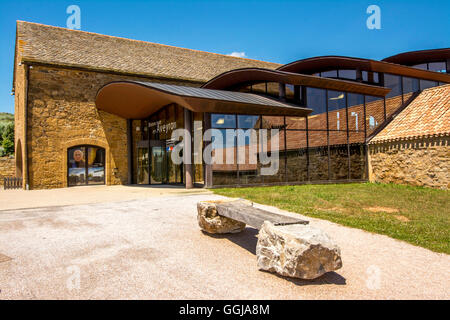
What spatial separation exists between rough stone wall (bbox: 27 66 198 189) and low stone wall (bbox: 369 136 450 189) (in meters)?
14.5

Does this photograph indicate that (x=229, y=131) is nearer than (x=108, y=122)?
Yes

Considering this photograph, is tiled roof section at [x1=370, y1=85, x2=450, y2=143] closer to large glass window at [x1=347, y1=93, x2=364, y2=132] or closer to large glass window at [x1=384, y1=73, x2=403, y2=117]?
large glass window at [x1=384, y1=73, x2=403, y2=117]

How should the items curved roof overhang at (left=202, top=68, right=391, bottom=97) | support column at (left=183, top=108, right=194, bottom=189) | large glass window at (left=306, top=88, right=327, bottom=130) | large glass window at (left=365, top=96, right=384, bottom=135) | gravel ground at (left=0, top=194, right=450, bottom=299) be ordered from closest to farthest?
gravel ground at (left=0, top=194, right=450, bottom=299) < support column at (left=183, top=108, right=194, bottom=189) < curved roof overhang at (left=202, top=68, right=391, bottom=97) < large glass window at (left=306, top=88, right=327, bottom=130) < large glass window at (left=365, top=96, right=384, bottom=135)

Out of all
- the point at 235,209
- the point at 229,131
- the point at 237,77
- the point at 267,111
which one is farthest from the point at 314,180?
the point at 235,209

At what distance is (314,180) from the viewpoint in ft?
48.1

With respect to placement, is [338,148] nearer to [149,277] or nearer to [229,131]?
[229,131]

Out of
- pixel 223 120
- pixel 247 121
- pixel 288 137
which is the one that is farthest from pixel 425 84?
pixel 223 120

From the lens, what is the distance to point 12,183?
16.8 metres

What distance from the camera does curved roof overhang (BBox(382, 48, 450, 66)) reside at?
19875 mm

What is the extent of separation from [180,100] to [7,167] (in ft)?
54.2

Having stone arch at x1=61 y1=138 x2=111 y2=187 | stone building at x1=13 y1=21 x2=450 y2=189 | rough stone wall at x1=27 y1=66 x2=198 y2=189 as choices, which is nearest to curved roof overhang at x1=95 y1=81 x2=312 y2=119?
stone building at x1=13 y1=21 x2=450 y2=189

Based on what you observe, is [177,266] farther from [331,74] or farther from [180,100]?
[331,74]

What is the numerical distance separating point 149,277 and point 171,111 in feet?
42.1

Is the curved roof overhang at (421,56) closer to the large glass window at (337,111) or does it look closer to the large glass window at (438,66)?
the large glass window at (438,66)
